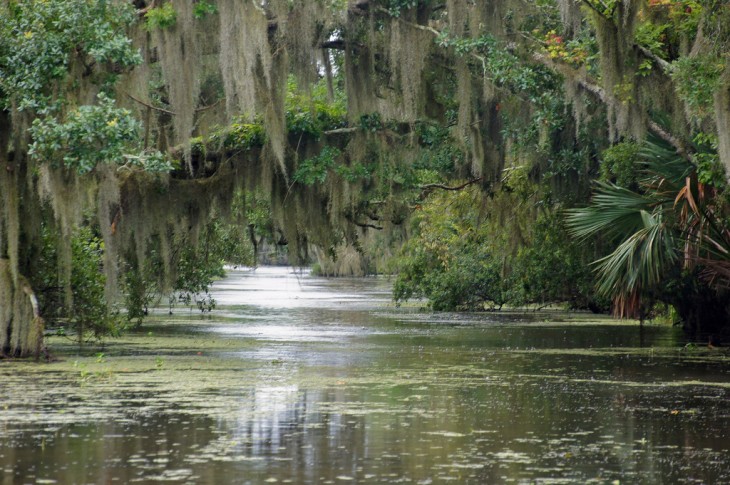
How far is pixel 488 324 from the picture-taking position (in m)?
28.0

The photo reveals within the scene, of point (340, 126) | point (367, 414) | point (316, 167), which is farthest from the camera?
point (340, 126)

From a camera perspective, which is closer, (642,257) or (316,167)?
(642,257)

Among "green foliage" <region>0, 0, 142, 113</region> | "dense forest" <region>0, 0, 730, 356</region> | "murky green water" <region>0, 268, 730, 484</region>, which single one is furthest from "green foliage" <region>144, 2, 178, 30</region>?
"murky green water" <region>0, 268, 730, 484</region>

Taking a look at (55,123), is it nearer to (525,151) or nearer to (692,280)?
(525,151)

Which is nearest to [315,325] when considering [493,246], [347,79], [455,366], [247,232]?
[247,232]

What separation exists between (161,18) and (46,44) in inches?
95.6

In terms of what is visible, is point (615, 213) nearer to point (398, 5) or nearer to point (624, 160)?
point (624, 160)

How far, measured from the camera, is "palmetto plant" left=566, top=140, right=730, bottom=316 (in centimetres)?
1689

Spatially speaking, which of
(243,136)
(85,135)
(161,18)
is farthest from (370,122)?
(85,135)

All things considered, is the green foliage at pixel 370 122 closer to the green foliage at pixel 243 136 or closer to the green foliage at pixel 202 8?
the green foliage at pixel 243 136

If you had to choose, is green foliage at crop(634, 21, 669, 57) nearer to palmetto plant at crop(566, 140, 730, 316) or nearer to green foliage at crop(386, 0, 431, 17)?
palmetto plant at crop(566, 140, 730, 316)

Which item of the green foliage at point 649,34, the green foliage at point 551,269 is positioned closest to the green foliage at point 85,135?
the green foliage at point 649,34

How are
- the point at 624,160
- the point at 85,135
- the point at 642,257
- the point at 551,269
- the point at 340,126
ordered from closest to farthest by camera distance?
the point at 85,135 → the point at 642,257 → the point at 624,160 → the point at 340,126 → the point at 551,269

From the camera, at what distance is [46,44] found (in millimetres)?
14469
